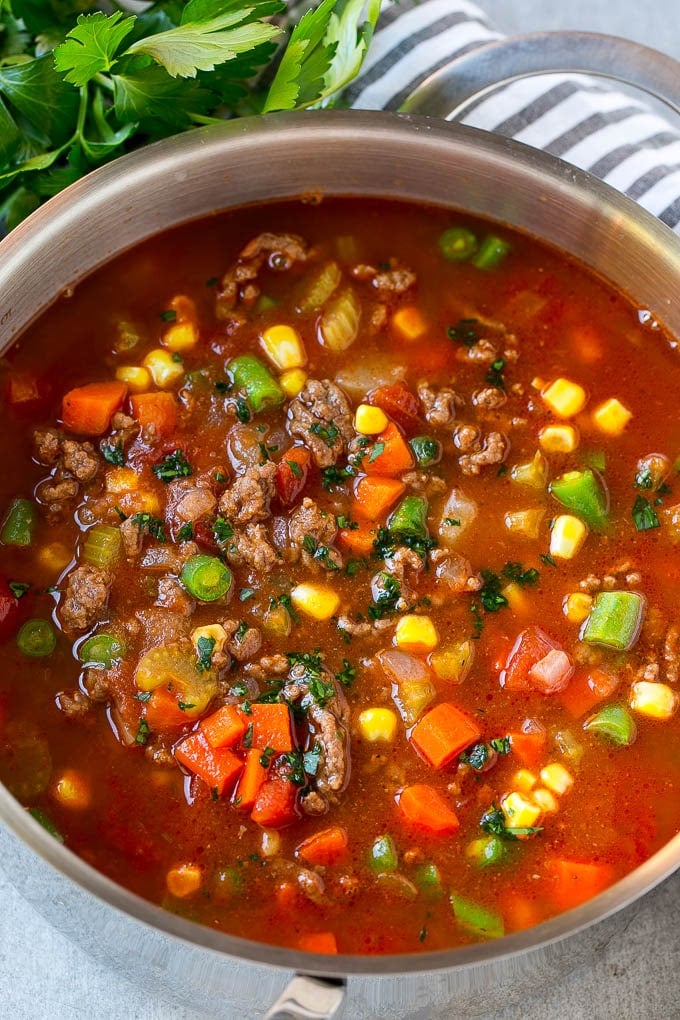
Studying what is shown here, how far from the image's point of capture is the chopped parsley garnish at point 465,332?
364 cm

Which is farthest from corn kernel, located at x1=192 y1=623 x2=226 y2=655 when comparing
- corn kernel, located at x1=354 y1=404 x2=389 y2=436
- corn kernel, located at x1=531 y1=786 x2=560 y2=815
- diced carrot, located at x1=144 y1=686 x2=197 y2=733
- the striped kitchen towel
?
the striped kitchen towel

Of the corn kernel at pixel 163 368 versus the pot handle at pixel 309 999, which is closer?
the pot handle at pixel 309 999

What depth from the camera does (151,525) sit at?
11.1ft

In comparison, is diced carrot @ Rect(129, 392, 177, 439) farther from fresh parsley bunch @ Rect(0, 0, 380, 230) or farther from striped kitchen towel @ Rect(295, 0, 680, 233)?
striped kitchen towel @ Rect(295, 0, 680, 233)

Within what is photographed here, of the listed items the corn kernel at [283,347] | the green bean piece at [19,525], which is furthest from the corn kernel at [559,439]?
the green bean piece at [19,525]

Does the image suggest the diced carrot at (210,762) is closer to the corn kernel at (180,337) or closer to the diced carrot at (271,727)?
the diced carrot at (271,727)

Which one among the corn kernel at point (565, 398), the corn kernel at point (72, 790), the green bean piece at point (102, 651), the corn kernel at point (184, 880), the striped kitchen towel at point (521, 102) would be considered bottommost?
the corn kernel at point (72, 790)

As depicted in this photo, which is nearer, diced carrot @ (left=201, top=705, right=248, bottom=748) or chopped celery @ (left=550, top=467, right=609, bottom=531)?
diced carrot @ (left=201, top=705, right=248, bottom=748)

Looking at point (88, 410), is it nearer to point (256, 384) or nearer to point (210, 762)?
point (256, 384)

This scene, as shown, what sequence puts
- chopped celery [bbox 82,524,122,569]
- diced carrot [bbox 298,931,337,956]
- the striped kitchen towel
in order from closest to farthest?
1. diced carrot [bbox 298,931,337,956]
2. chopped celery [bbox 82,524,122,569]
3. the striped kitchen towel

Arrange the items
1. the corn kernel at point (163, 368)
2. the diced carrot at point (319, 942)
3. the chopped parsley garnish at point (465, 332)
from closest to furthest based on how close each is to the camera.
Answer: the diced carrot at point (319, 942) < the corn kernel at point (163, 368) < the chopped parsley garnish at point (465, 332)

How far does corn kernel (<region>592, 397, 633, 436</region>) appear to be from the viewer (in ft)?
11.7

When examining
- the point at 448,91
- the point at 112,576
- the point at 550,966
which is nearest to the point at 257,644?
the point at 112,576

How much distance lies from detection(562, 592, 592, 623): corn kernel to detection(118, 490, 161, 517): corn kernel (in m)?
1.27
